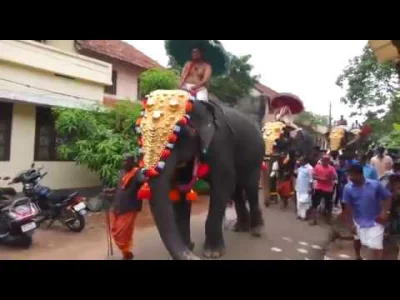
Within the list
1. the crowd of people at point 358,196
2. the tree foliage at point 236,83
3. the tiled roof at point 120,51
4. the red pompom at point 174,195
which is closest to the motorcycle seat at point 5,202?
the red pompom at point 174,195

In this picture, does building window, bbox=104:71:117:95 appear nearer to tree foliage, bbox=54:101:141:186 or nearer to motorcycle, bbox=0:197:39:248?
tree foliage, bbox=54:101:141:186

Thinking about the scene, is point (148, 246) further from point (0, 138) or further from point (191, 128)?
point (0, 138)

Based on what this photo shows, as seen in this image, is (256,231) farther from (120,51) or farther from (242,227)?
(120,51)

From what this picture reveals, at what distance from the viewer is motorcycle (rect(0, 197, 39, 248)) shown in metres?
6.25

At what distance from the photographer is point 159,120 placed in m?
4.70

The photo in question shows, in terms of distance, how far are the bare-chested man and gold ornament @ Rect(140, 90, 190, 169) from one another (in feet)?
2.67

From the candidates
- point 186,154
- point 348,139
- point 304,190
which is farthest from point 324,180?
point 186,154

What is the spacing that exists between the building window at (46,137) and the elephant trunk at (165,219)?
269 inches

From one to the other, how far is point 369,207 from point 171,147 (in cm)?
207

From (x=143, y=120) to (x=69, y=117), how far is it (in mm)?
5282

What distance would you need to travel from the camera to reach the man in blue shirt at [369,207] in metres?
4.64

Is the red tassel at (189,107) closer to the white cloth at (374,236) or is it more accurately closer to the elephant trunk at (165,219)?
the elephant trunk at (165,219)
